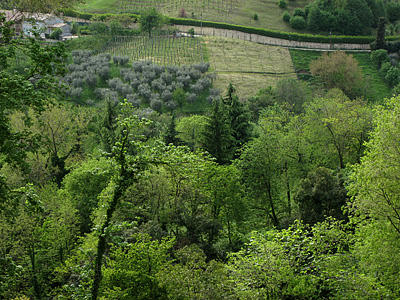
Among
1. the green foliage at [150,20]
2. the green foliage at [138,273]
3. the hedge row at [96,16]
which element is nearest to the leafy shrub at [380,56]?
the green foliage at [150,20]

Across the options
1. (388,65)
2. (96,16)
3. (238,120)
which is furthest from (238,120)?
(96,16)

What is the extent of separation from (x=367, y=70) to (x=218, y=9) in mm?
42640

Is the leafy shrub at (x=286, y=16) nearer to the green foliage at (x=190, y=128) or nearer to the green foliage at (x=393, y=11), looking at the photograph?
the green foliage at (x=393, y=11)

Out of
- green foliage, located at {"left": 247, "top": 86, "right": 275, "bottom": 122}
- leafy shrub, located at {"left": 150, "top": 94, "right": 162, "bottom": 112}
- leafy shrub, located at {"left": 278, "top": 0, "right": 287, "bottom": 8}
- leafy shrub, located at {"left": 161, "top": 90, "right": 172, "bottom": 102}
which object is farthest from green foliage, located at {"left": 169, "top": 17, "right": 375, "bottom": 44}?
leafy shrub, located at {"left": 150, "top": 94, "right": 162, "bottom": 112}

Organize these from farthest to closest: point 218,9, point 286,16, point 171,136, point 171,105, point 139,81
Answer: point 218,9 → point 286,16 → point 139,81 → point 171,105 → point 171,136

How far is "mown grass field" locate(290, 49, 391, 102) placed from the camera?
77.4m

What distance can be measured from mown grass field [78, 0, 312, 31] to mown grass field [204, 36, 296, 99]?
12538 mm

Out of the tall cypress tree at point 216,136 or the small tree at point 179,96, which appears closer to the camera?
the tall cypress tree at point 216,136

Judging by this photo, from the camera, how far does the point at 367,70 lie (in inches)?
3396

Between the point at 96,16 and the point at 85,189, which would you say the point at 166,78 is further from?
→ the point at 85,189

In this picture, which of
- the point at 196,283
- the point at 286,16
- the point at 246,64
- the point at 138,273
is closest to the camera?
the point at 196,283

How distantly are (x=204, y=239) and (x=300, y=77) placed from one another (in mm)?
61667

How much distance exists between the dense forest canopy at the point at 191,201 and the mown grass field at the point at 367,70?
1883 centimetres

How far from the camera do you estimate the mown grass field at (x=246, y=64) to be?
74544 millimetres
